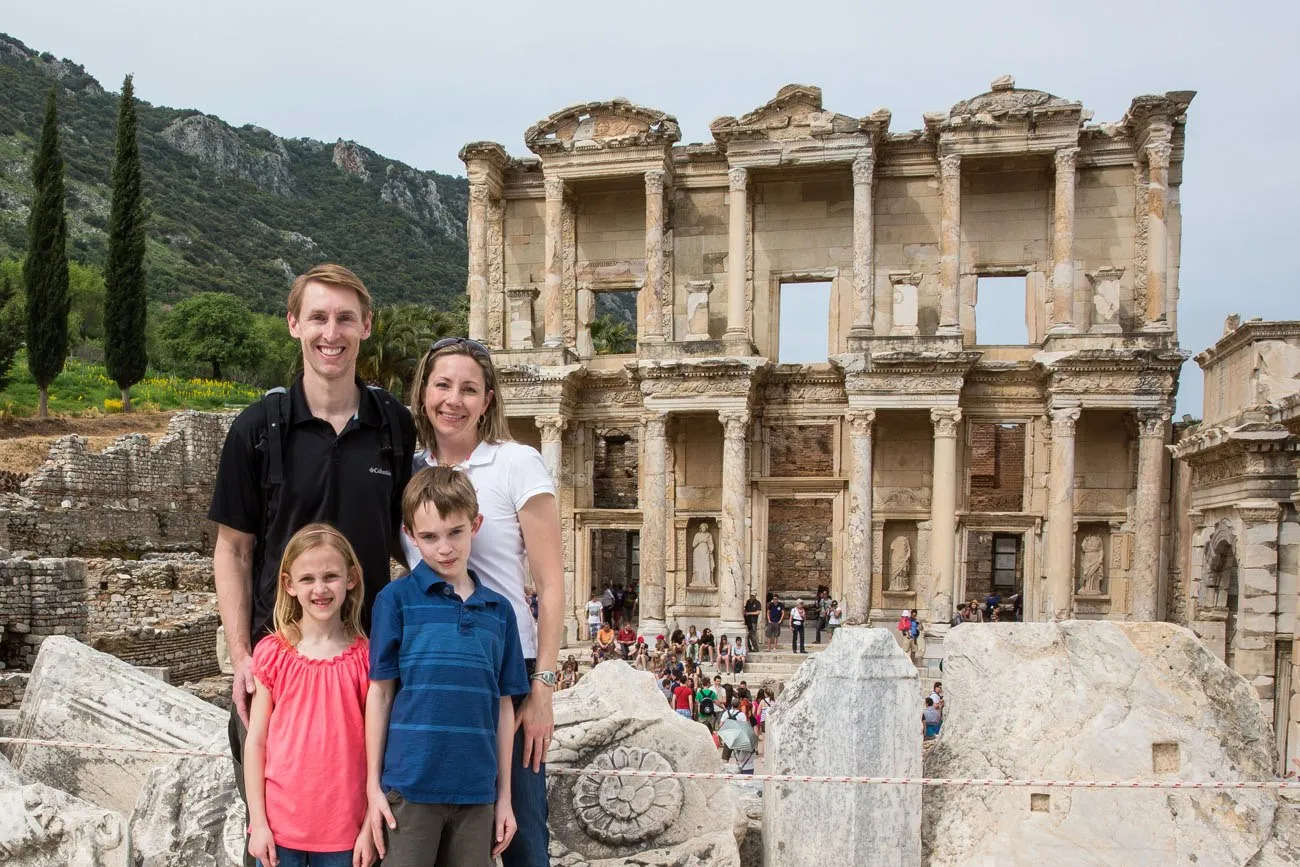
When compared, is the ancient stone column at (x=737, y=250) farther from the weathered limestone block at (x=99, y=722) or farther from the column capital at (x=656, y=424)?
the weathered limestone block at (x=99, y=722)

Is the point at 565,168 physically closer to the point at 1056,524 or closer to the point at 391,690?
the point at 1056,524

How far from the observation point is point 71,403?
125 ft

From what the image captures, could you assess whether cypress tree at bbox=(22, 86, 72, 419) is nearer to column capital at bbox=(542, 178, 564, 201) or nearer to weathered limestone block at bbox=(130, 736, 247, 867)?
column capital at bbox=(542, 178, 564, 201)

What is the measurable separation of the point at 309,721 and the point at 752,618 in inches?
720

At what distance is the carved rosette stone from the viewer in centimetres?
384

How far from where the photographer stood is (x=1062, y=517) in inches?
795

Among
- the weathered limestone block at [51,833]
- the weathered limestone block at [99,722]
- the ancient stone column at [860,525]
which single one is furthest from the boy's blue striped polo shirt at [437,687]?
the ancient stone column at [860,525]

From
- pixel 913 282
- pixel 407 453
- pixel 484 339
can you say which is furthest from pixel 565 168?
pixel 407 453

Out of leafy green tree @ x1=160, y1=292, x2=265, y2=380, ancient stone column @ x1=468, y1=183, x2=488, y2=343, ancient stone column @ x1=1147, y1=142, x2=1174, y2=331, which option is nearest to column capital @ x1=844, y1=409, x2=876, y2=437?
ancient stone column @ x1=1147, y1=142, x2=1174, y2=331

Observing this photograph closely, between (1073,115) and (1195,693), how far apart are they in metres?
18.8

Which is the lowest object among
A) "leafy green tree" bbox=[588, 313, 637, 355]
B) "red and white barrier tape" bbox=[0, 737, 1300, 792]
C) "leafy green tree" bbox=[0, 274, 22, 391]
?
"red and white barrier tape" bbox=[0, 737, 1300, 792]

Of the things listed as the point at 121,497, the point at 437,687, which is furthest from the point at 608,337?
the point at 437,687

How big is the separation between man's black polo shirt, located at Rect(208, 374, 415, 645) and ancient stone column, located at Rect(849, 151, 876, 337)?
18380 millimetres

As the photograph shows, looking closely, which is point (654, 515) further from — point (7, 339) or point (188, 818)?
point (7, 339)
